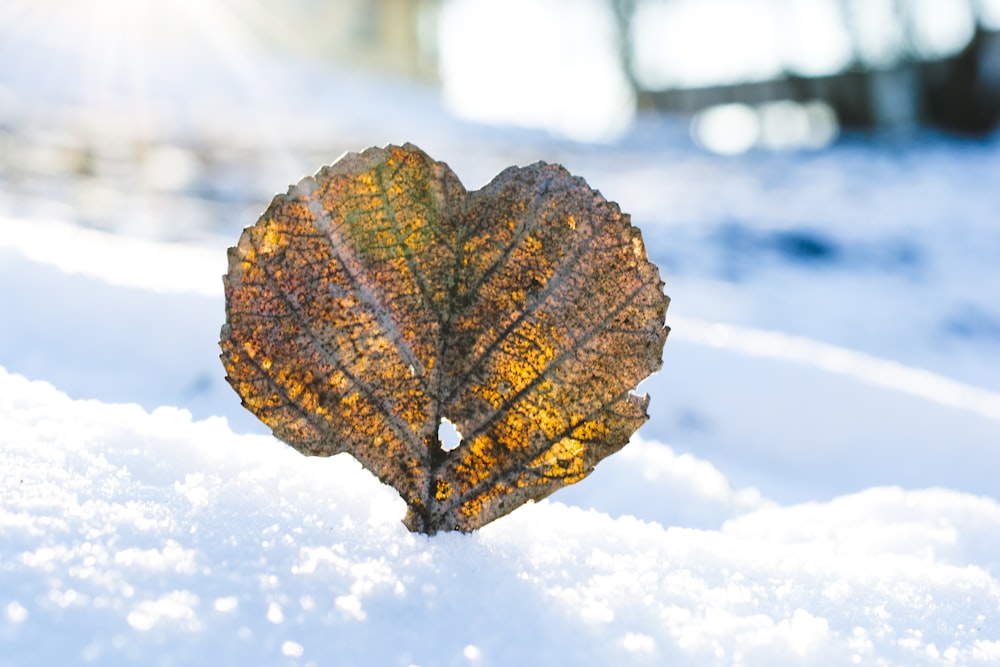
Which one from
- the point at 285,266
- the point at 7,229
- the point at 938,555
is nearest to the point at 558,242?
the point at 285,266

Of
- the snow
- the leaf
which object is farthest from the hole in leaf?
the leaf

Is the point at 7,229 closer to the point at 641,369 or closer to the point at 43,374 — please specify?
the point at 43,374

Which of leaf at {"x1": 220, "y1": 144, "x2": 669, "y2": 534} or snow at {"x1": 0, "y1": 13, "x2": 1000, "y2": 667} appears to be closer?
snow at {"x1": 0, "y1": 13, "x2": 1000, "y2": 667}

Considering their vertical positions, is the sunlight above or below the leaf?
below

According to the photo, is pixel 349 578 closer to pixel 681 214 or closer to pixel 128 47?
pixel 681 214

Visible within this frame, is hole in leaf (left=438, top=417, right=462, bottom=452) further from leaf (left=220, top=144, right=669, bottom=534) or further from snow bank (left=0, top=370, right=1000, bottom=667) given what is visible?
leaf (left=220, top=144, right=669, bottom=534)

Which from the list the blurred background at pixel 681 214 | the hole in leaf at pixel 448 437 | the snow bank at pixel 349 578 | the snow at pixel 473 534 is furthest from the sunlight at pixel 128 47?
the snow bank at pixel 349 578
